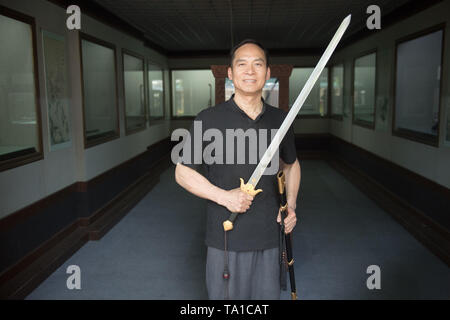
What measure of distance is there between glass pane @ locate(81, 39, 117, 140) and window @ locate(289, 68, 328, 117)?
5.56 metres

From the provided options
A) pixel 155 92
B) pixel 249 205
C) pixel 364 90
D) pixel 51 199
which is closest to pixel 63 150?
pixel 51 199

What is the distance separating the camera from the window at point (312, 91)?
996cm

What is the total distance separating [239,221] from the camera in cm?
164

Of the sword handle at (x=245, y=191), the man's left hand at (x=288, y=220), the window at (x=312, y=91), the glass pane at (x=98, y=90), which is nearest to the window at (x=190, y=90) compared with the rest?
the window at (x=312, y=91)

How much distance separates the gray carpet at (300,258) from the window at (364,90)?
1864 mm

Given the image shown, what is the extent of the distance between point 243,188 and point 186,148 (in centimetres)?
31

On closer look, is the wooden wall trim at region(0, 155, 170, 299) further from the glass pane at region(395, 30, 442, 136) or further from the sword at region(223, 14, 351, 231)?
the glass pane at region(395, 30, 442, 136)

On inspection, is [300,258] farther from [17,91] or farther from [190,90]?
[190,90]

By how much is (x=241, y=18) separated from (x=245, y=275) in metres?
4.83

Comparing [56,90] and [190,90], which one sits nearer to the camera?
[56,90]

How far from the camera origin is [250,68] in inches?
62.2

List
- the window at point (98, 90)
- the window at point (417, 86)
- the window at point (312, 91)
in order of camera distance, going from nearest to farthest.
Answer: the window at point (98, 90) < the window at point (417, 86) < the window at point (312, 91)

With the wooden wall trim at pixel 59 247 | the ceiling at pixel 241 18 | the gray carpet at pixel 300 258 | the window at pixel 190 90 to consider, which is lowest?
the gray carpet at pixel 300 258

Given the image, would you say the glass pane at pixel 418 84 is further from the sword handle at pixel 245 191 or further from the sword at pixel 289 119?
the sword handle at pixel 245 191
